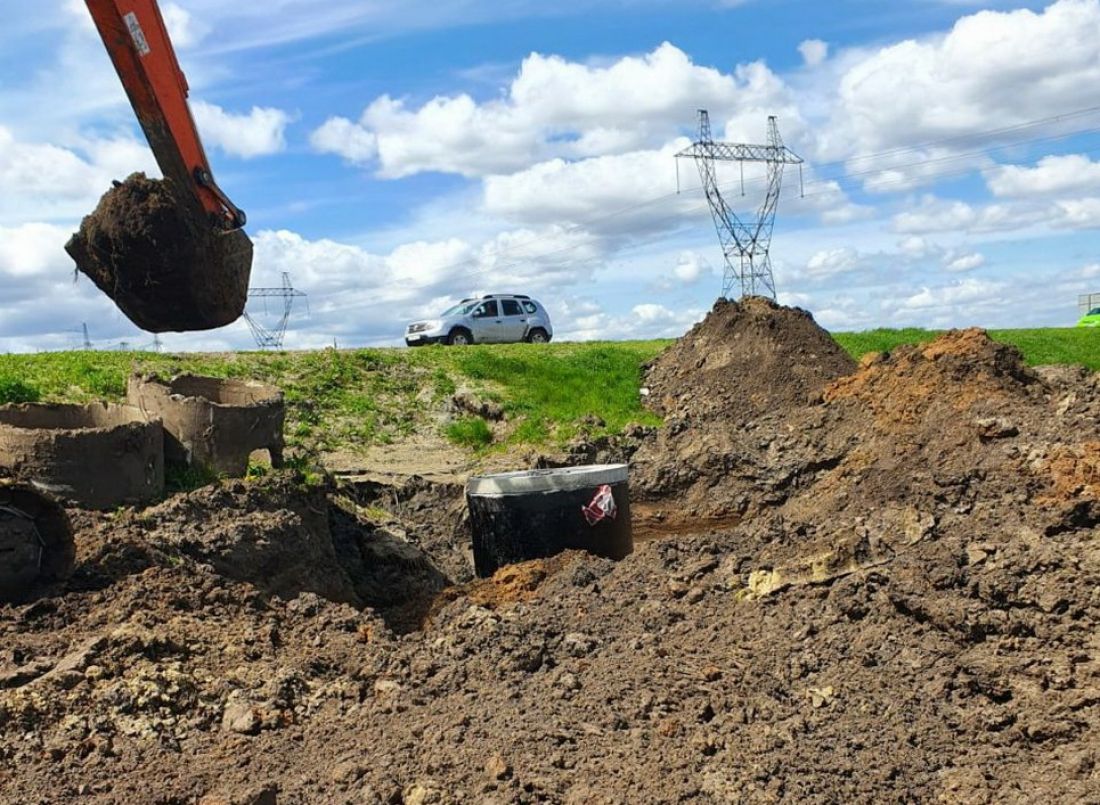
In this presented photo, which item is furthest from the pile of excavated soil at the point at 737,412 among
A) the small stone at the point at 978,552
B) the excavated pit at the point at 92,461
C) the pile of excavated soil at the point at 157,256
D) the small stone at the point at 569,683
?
the small stone at the point at 569,683

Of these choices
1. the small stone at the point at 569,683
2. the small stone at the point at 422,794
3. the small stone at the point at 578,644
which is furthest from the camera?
the small stone at the point at 578,644

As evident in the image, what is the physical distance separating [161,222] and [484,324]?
17130mm

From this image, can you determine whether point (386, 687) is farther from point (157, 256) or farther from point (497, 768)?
point (157, 256)

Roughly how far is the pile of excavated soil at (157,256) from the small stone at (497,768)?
622 cm

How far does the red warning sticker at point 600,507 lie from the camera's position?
8.69 meters

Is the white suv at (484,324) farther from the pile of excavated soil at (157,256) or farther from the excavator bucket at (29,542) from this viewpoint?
the excavator bucket at (29,542)

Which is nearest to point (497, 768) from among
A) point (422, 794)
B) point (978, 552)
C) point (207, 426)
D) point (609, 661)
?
point (422, 794)

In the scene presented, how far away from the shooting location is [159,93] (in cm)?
934

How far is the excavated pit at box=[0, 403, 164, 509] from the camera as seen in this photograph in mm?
7898

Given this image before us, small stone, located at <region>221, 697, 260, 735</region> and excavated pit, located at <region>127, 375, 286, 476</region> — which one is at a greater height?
excavated pit, located at <region>127, 375, 286, 476</region>

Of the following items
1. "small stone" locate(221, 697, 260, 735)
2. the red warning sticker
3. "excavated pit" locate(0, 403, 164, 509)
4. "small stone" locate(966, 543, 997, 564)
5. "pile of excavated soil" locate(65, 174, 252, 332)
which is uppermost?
"pile of excavated soil" locate(65, 174, 252, 332)

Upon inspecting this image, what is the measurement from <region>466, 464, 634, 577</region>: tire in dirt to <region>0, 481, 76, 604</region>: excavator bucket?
9.79 feet

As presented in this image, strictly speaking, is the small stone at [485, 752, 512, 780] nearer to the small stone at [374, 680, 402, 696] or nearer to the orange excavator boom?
the small stone at [374, 680, 402, 696]

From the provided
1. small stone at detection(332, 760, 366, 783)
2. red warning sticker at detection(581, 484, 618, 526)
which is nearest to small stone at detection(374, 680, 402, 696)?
small stone at detection(332, 760, 366, 783)
